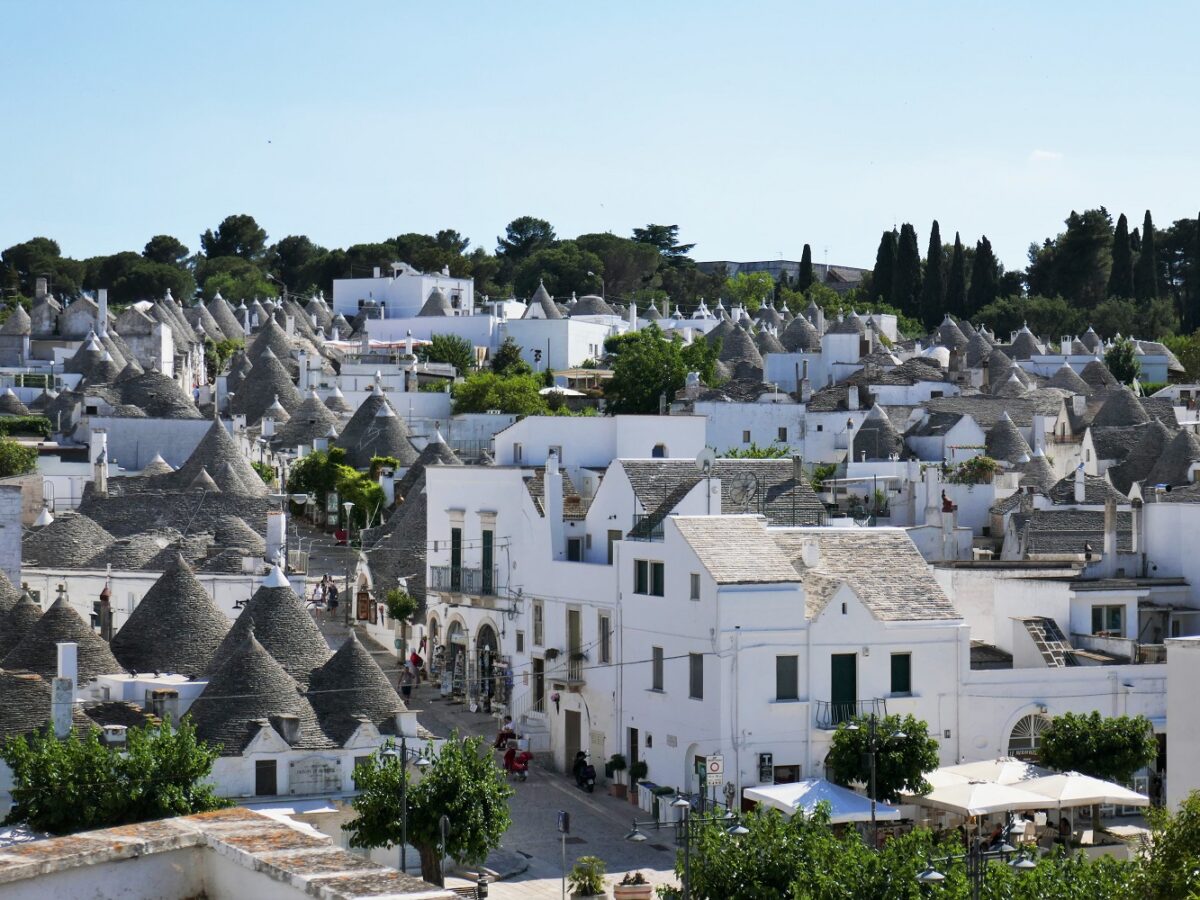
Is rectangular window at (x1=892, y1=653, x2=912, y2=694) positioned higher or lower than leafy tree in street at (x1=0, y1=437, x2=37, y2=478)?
lower

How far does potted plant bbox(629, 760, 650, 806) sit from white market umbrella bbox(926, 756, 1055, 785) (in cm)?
544

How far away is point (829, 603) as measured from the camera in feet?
116

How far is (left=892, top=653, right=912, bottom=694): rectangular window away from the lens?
36.1 m

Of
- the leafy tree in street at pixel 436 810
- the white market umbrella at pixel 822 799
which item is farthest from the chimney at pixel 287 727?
the white market umbrella at pixel 822 799

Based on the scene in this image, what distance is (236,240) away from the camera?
552 ft

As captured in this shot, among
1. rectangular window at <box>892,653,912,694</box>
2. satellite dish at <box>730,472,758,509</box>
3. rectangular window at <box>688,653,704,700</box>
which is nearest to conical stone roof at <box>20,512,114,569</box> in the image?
satellite dish at <box>730,472,758,509</box>

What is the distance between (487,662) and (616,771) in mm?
6928

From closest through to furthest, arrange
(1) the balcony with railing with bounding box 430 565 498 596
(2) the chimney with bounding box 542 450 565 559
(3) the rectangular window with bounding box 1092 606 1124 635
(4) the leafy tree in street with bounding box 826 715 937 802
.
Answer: (4) the leafy tree in street with bounding box 826 715 937 802 → (3) the rectangular window with bounding box 1092 606 1124 635 → (2) the chimney with bounding box 542 450 565 559 → (1) the balcony with railing with bounding box 430 565 498 596

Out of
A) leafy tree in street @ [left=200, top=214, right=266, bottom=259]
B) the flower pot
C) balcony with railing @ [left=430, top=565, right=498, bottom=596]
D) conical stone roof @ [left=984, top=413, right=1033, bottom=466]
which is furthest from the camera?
leafy tree in street @ [left=200, top=214, right=266, bottom=259]

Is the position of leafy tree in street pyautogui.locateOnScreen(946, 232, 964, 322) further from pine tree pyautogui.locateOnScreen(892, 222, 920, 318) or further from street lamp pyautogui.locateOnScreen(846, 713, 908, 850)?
street lamp pyautogui.locateOnScreen(846, 713, 908, 850)

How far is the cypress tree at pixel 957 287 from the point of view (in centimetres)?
12612

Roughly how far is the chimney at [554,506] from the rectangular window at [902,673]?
789 centimetres

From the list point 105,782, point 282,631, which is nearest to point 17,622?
point 282,631


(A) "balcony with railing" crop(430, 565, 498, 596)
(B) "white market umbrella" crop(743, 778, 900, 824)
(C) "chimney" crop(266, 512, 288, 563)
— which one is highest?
(C) "chimney" crop(266, 512, 288, 563)
